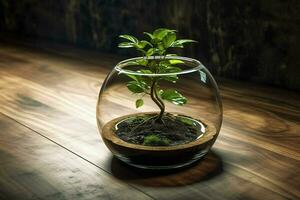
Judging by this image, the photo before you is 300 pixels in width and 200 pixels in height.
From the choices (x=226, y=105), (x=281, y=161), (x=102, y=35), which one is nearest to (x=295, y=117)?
(x=226, y=105)

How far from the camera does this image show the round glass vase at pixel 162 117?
79cm

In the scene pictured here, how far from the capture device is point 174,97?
80 centimetres

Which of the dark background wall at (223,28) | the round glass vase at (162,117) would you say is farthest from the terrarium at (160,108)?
the dark background wall at (223,28)

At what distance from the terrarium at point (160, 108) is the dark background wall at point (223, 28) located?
22.5 inches

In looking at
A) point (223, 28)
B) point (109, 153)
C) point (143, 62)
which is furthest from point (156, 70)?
point (223, 28)

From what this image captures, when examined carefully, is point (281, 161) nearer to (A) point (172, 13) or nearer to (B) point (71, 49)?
(A) point (172, 13)

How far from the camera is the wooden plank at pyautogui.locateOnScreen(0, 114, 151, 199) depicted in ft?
2.46

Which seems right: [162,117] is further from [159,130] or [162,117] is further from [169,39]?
[169,39]

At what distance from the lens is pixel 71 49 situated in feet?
6.70

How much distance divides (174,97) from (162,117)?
7 centimetres

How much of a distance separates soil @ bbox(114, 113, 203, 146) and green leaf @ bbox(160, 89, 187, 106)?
0.06 m

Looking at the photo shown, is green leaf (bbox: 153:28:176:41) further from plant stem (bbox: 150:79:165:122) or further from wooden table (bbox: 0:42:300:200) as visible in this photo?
wooden table (bbox: 0:42:300:200)

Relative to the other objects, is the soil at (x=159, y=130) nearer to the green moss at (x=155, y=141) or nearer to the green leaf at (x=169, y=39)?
the green moss at (x=155, y=141)

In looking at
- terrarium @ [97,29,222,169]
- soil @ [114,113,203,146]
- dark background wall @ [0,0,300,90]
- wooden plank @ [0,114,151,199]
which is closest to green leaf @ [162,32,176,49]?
terrarium @ [97,29,222,169]
